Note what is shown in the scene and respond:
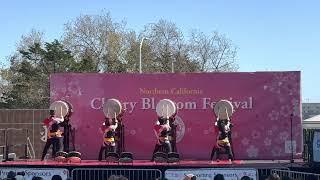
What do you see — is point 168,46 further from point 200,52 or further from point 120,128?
point 120,128

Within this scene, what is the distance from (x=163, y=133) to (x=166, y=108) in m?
0.71

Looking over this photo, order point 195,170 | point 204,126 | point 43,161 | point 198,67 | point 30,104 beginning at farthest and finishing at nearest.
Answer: point 198,67, point 30,104, point 204,126, point 43,161, point 195,170

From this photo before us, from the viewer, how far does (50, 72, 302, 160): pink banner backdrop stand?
17.2 meters

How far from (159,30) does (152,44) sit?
1348 millimetres

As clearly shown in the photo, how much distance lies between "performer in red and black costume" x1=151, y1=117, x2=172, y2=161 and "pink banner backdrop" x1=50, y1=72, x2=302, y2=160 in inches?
44.1

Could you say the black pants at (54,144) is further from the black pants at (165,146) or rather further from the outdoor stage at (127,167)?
the black pants at (165,146)

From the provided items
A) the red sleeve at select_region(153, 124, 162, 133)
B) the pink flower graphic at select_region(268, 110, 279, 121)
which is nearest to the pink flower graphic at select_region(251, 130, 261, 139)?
the pink flower graphic at select_region(268, 110, 279, 121)

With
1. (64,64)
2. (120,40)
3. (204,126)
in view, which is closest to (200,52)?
(120,40)

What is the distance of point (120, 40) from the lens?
52.8m

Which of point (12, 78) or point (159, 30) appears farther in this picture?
point (159, 30)

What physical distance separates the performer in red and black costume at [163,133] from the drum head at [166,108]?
0.16 meters

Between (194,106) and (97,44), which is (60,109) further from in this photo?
(97,44)

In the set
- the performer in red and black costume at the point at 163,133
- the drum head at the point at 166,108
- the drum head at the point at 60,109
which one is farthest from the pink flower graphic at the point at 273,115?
the drum head at the point at 60,109

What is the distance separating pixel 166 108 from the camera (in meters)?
16.7
